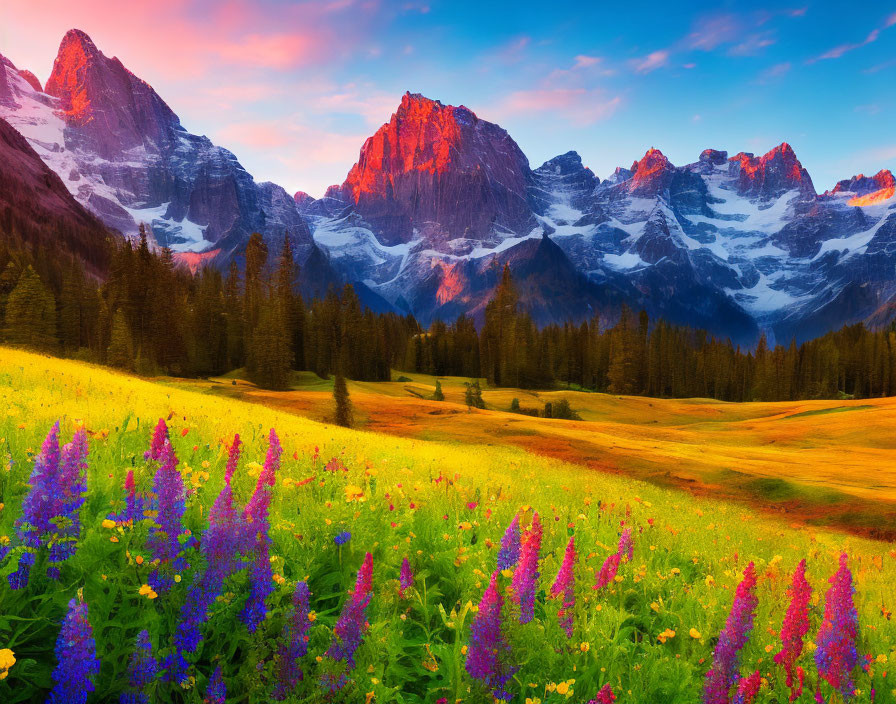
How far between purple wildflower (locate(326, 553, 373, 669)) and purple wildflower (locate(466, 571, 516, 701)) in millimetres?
722

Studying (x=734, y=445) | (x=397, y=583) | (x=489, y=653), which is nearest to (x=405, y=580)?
(x=397, y=583)

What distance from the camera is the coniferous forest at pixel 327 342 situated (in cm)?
7031

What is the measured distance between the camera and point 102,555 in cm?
357

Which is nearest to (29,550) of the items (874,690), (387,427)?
(874,690)

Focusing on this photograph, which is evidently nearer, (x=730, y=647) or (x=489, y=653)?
(x=489, y=653)

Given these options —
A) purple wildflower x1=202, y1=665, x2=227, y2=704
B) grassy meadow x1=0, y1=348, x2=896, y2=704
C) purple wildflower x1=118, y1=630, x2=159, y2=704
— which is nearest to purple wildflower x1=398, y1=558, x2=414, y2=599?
grassy meadow x1=0, y1=348, x2=896, y2=704

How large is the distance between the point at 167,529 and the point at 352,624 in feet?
4.45

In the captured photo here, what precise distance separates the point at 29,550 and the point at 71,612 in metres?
0.95

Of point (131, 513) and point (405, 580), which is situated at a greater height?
point (131, 513)

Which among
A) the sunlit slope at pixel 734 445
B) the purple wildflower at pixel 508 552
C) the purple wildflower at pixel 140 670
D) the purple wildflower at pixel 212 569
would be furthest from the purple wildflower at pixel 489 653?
the sunlit slope at pixel 734 445

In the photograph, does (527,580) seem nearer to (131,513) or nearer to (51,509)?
(131,513)

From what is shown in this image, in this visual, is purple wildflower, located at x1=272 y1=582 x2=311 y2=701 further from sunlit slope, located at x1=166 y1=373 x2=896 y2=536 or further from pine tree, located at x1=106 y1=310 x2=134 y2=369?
pine tree, located at x1=106 y1=310 x2=134 y2=369

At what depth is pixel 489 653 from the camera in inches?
129

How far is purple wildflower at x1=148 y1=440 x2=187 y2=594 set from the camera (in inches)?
129
